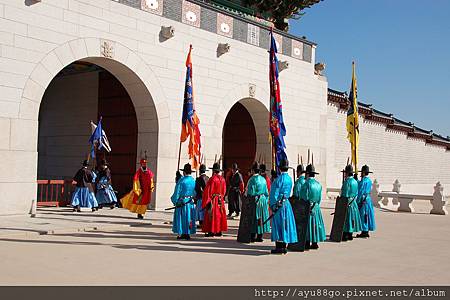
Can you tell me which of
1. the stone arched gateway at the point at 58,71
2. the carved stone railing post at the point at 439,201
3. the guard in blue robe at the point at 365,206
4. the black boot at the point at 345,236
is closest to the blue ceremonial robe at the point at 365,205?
the guard in blue robe at the point at 365,206

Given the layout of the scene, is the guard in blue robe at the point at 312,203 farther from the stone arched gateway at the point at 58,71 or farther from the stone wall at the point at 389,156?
the stone wall at the point at 389,156

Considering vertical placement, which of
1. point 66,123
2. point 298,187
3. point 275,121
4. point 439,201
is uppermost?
point 66,123

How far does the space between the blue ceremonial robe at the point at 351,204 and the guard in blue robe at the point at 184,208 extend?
10.7 feet

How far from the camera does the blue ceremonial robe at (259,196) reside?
30.6 ft

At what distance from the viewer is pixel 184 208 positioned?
9.70 meters

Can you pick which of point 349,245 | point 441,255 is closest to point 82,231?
point 349,245

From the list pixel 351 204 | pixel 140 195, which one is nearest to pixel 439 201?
pixel 351 204

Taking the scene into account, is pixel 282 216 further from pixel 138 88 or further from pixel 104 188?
pixel 104 188

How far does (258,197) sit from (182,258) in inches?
94.2

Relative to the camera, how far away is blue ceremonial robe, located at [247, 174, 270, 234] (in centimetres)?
933

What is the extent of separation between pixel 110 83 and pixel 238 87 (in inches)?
172

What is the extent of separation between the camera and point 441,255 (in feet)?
27.8

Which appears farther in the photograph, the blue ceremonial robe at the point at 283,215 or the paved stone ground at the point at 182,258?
the blue ceremonial robe at the point at 283,215

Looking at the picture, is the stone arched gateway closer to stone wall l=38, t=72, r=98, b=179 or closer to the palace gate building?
the palace gate building
